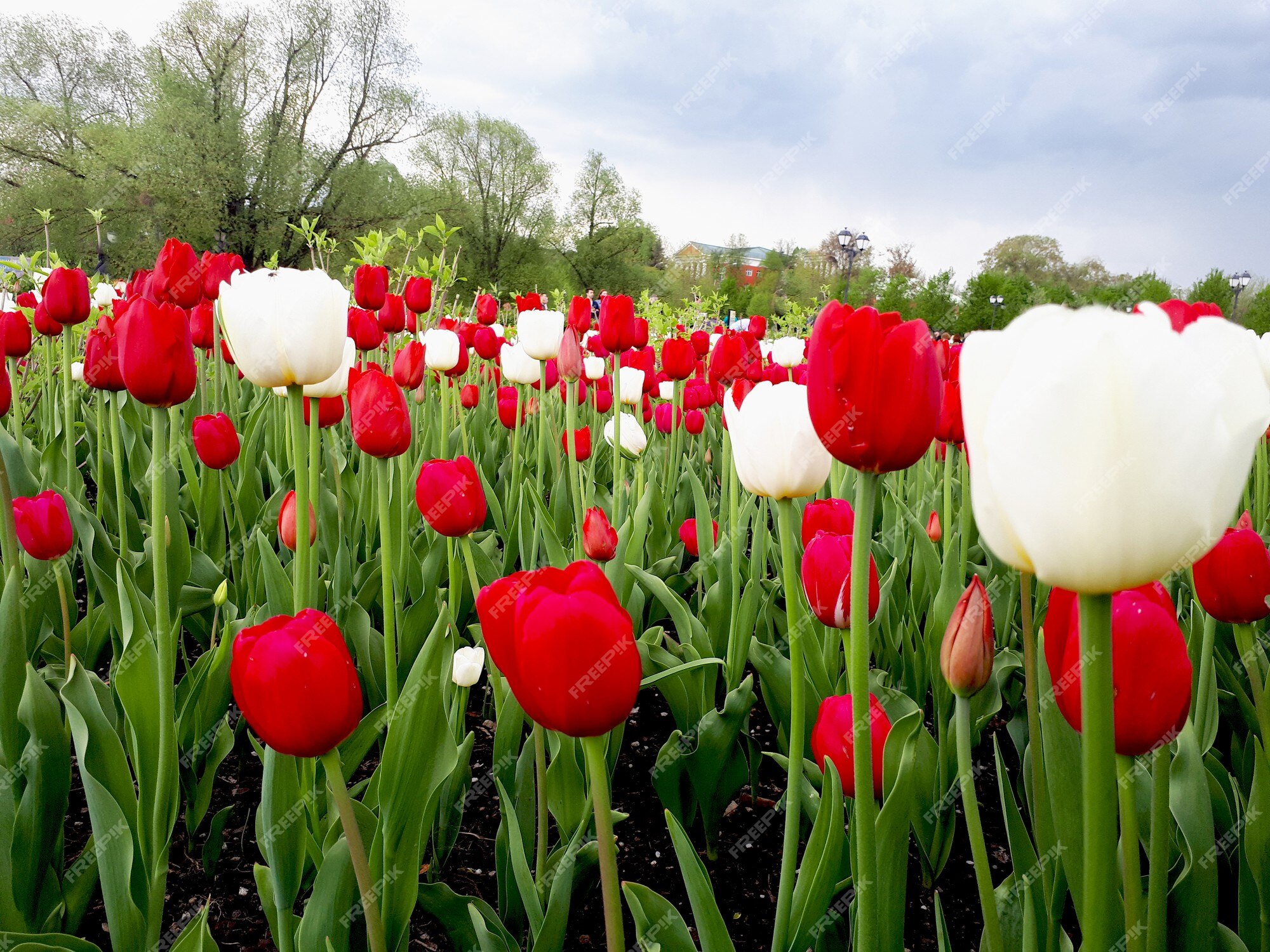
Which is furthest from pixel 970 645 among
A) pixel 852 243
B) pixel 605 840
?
pixel 852 243

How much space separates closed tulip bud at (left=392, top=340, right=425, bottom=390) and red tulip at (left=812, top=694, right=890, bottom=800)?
163cm

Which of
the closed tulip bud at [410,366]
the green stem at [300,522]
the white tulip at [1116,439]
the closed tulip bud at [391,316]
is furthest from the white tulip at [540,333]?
the white tulip at [1116,439]

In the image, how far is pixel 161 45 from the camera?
24.5 m

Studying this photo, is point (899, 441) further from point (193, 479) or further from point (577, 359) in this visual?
point (193, 479)

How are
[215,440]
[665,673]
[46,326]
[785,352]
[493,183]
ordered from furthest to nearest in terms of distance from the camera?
[493,183], [785,352], [46,326], [215,440], [665,673]

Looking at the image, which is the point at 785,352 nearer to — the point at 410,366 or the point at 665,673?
the point at 410,366

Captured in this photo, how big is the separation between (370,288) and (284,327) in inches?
62.0

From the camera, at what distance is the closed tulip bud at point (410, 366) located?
7.52ft

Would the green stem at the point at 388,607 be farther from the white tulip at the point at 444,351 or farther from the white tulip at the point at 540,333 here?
the white tulip at the point at 444,351

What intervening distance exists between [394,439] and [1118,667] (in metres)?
1.13

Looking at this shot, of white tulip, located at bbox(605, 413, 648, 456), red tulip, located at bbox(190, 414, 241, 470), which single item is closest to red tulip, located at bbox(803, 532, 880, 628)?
red tulip, located at bbox(190, 414, 241, 470)

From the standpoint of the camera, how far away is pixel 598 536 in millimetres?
1483

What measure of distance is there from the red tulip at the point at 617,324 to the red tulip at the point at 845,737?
59.7 inches

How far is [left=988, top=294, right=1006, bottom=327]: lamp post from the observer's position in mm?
29125
